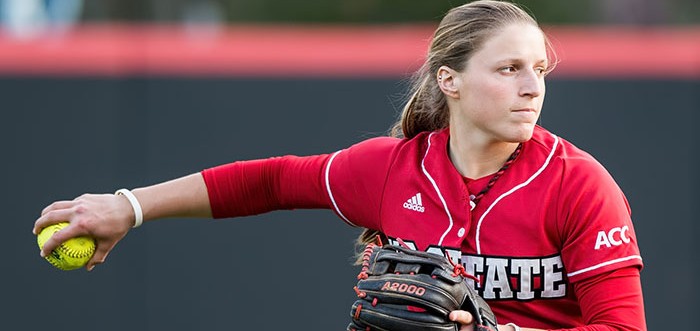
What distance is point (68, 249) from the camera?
3102 mm

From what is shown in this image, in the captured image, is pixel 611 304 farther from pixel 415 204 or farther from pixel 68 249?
pixel 68 249

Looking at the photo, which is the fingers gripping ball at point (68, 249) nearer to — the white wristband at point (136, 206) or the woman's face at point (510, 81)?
the white wristband at point (136, 206)

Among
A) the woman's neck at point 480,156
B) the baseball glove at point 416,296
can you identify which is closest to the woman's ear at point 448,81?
the woman's neck at point 480,156

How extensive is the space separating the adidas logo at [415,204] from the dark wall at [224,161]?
293 cm

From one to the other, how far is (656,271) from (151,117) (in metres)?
2.70

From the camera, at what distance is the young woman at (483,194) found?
2.79 meters

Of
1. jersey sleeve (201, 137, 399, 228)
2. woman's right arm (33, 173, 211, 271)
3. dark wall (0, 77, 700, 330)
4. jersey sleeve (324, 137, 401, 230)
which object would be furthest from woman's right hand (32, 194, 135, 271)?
dark wall (0, 77, 700, 330)

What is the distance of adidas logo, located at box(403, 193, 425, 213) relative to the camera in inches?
120

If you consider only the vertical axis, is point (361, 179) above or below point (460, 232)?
above

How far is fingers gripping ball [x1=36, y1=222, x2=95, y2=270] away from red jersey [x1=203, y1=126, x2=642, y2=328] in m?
0.72

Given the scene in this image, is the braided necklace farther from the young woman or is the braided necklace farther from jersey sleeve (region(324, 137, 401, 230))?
jersey sleeve (region(324, 137, 401, 230))

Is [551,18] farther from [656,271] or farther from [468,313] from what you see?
[468,313]

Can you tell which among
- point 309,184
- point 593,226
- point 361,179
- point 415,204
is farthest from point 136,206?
point 593,226

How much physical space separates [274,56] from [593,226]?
3.57 meters
